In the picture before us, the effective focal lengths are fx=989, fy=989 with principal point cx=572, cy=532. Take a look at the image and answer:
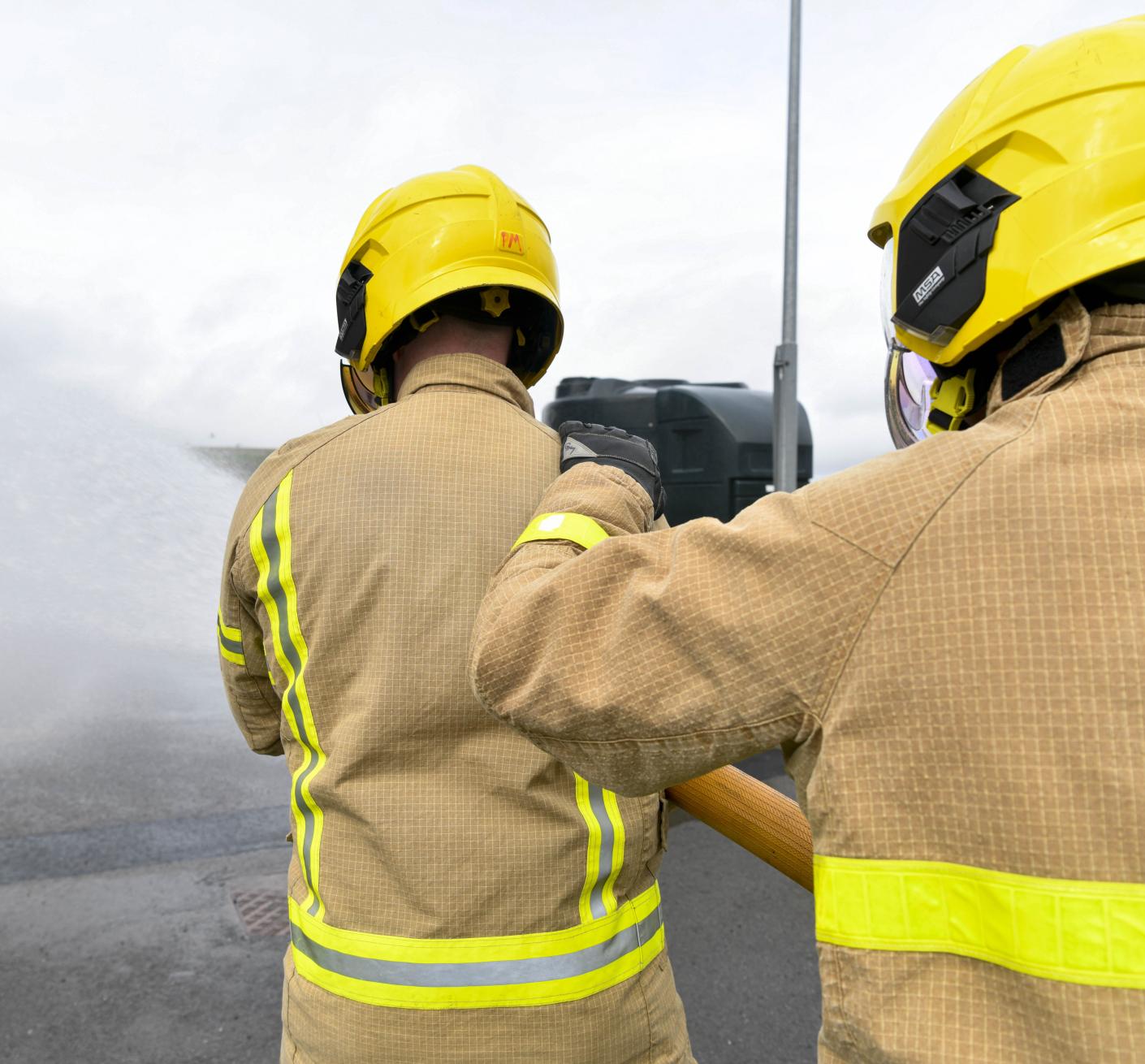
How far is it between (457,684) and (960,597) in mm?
797

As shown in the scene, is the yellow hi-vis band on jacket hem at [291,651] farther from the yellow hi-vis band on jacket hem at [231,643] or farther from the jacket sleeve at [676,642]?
the jacket sleeve at [676,642]

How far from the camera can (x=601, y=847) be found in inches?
57.6

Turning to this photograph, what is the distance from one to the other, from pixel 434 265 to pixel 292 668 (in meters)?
0.75

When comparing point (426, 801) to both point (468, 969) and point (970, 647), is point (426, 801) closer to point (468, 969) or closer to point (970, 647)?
point (468, 969)

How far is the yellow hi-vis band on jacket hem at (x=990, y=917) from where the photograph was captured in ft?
2.57

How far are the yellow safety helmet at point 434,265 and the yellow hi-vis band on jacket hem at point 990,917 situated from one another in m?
1.22

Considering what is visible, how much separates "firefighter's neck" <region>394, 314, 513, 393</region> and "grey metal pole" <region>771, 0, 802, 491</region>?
481 centimetres

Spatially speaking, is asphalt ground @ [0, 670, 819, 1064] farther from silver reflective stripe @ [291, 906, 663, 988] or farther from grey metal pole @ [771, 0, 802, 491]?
grey metal pole @ [771, 0, 802, 491]

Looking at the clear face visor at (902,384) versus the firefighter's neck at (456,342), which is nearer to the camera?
the clear face visor at (902,384)

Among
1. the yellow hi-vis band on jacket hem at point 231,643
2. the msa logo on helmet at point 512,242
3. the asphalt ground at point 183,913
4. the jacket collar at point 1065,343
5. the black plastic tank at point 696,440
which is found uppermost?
the jacket collar at point 1065,343

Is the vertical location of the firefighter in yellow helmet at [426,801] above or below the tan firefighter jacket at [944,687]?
below

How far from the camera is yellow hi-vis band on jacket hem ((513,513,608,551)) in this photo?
1.10 metres

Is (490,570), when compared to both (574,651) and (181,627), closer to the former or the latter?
(574,651)

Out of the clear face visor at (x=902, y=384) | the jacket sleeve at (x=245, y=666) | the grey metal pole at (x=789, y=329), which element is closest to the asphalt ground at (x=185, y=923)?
the jacket sleeve at (x=245, y=666)
